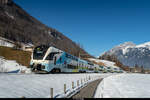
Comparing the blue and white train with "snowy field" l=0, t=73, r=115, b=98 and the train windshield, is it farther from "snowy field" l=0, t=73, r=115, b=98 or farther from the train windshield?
"snowy field" l=0, t=73, r=115, b=98

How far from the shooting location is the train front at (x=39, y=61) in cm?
2931

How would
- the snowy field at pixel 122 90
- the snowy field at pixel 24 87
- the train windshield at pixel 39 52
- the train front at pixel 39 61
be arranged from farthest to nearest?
the train windshield at pixel 39 52 < the train front at pixel 39 61 < the snowy field at pixel 122 90 < the snowy field at pixel 24 87

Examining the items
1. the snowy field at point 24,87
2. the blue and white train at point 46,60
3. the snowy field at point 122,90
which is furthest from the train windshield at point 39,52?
the snowy field at point 122,90

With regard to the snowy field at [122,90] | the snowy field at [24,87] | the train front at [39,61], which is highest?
the train front at [39,61]

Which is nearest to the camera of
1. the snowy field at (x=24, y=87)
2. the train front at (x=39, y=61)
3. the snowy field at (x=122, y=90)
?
the snowy field at (x=24, y=87)

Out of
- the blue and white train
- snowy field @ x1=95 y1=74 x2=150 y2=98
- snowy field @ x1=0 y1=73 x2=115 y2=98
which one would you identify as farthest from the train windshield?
snowy field @ x1=95 y1=74 x2=150 y2=98

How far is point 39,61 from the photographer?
29.4 metres

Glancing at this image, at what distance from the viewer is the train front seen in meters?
29.3

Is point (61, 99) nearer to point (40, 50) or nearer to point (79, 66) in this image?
point (40, 50)

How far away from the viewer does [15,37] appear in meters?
188

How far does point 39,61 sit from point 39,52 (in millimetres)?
1679

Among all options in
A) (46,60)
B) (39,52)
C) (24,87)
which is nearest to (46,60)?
(46,60)

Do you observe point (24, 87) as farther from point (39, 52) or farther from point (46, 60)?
point (39, 52)

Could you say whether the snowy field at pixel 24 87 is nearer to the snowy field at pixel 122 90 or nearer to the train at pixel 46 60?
the snowy field at pixel 122 90
